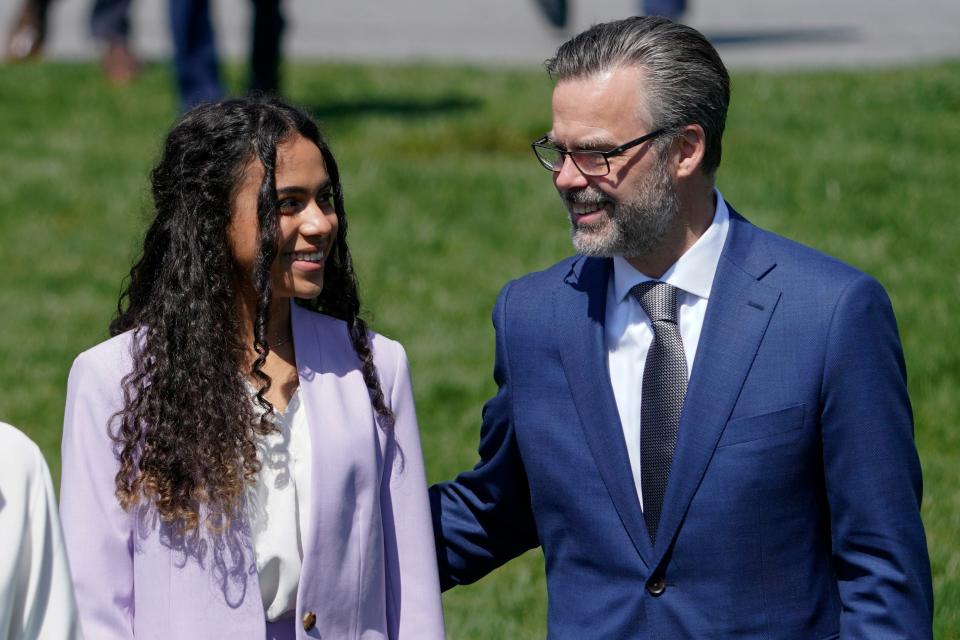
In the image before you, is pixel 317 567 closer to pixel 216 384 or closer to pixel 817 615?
pixel 216 384

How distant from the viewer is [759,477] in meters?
3.28

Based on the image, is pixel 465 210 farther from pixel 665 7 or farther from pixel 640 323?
pixel 640 323

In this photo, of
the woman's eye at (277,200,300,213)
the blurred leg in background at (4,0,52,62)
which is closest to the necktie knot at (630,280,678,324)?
the woman's eye at (277,200,300,213)

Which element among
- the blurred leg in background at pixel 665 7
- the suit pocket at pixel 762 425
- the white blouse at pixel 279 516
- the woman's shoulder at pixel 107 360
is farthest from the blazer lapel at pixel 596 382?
the blurred leg in background at pixel 665 7

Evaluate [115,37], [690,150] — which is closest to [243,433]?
[690,150]

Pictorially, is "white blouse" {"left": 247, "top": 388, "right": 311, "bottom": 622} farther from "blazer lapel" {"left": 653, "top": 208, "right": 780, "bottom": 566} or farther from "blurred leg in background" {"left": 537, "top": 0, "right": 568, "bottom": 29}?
"blurred leg in background" {"left": 537, "top": 0, "right": 568, "bottom": 29}

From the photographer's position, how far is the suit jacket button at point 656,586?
133 inches

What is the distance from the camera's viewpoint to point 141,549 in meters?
3.38

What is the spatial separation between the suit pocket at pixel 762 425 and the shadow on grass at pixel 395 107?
27.7 ft

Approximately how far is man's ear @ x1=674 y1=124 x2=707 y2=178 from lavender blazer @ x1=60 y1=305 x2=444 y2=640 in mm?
851

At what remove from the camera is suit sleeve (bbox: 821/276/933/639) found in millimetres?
3236

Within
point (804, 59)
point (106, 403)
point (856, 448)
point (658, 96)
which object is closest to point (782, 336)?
point (856, 448)

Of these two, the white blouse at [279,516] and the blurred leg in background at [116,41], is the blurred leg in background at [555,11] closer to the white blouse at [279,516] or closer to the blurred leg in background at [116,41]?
the blurred leg in background at [116,41]

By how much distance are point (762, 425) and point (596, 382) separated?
380mm
